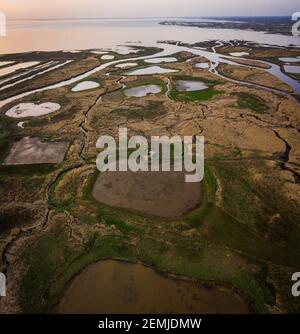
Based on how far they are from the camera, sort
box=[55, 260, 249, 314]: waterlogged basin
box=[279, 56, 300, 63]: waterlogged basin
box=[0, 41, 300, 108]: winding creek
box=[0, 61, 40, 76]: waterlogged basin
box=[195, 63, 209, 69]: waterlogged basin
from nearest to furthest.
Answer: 1. box=[55, 260, 249, 314]: waterlogged basin
2. box=[0, 41, 300, 108]: winding creek
3. box=[0, 61, 40, 76]: waterlogged basin
4. box=[195, 63, 209, 69]: waterlogged basin
5. box=[279, 56, 300, 63]: waterlogged basin

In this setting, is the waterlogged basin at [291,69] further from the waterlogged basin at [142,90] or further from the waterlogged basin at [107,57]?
the waterlogged basin at [107,57]

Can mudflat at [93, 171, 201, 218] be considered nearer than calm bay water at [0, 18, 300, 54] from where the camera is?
Yes

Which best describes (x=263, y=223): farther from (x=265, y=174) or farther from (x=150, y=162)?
(x=150, y=162)

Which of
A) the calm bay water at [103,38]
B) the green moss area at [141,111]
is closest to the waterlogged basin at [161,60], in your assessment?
the green moss area at [141,111]

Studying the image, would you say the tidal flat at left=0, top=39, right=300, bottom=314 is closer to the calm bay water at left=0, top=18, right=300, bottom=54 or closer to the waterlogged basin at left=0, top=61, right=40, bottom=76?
the waterlogged basin at left=0, top=61, right=40, bottom=76

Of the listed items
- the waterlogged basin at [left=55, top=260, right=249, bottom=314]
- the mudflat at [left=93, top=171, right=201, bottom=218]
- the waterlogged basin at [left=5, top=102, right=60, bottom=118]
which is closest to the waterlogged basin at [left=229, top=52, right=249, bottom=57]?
the waterlogged basin at [left=5, top=102, right=60, bottom=118]
